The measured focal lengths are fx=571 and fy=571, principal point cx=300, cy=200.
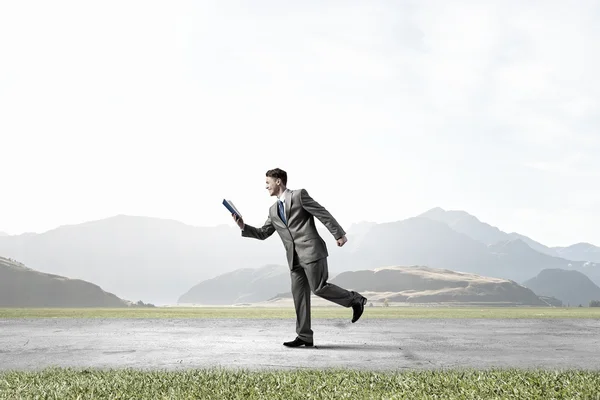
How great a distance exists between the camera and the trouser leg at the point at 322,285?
7656 mm

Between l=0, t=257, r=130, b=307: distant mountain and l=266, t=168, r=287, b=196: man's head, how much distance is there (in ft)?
538

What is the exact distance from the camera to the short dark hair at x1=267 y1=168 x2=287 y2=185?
7911mm

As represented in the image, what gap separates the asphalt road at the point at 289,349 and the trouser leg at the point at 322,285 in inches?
28.0

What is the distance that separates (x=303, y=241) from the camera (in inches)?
304

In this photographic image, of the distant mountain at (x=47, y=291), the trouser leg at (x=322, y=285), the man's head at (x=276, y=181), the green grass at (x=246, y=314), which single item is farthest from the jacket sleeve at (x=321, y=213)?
the distant mountain at (x=47, y=291)

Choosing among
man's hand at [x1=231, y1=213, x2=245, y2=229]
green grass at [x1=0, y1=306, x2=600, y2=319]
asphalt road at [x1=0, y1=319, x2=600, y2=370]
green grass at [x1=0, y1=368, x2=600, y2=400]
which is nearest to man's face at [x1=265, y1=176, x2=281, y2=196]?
man's hand at [x1=231, y1=213, x2=245, y2=229]

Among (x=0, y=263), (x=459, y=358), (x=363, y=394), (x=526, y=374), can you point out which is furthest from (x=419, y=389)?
(x=0, y=263)

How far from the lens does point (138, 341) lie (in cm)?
914

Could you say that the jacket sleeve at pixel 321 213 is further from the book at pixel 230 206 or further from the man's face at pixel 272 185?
the book at pixel 230 206

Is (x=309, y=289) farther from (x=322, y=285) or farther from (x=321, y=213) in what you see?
(x=321, y=213)

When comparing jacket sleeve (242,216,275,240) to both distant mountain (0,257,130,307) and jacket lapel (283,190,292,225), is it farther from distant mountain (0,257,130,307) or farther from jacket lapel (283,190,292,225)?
distant mountain (0,257,130,307)

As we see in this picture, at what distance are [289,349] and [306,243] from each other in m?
1.52

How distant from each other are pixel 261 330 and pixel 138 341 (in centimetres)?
249

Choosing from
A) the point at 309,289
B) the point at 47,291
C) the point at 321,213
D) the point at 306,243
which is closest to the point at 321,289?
the point at 309,289
